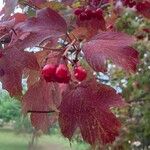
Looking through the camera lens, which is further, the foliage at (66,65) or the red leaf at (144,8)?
the red leaf at (144,8)

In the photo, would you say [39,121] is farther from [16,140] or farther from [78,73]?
[16,140]

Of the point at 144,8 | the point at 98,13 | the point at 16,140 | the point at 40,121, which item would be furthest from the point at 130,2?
the point at 16,140

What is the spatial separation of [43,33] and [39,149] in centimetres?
378

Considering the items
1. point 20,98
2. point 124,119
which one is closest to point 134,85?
point 124,119

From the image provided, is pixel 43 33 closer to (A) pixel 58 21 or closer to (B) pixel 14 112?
(A) pixel 58 21

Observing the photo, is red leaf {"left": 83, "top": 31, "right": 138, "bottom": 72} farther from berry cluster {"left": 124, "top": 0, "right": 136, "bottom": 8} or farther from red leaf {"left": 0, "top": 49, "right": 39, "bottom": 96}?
berry cluster {"left": 124, "top": 0, "right": 136, "bottom": 8}

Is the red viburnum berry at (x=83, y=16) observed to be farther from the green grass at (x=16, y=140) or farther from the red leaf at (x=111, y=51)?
the green grass at (x=16, y=140)

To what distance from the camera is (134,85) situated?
7.13 feet

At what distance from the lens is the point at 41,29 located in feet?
1.40

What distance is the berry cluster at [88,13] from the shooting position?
0.61 metres

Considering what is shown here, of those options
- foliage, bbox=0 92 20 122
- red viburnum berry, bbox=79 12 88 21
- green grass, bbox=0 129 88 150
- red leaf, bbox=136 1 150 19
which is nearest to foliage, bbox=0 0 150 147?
red viburnum berry, bbox=79 12 88 21

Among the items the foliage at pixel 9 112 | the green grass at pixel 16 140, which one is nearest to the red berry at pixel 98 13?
the foliage at pixel 9 112

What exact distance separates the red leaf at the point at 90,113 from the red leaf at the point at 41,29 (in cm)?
6

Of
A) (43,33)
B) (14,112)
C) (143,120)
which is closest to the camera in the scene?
(43,33)
